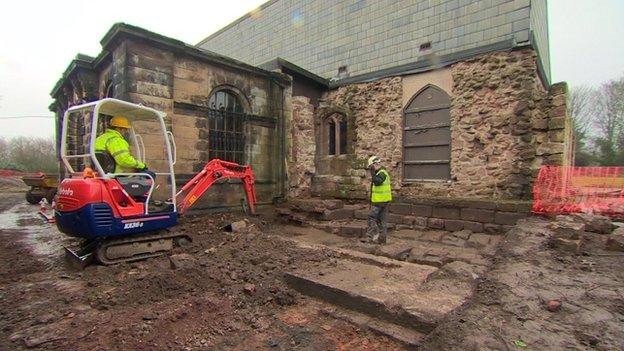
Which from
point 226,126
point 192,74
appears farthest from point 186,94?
point 226,126

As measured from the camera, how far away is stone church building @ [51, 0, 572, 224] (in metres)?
8.20

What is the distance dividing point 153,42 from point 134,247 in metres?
4.77

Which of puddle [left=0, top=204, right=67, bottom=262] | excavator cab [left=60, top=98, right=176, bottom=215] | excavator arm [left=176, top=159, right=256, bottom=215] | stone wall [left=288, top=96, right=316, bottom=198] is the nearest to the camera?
excavator cab [left=60, top=98, right=176, bottom=215]

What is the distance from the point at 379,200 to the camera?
723 cm

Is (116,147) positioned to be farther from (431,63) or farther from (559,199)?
(559,199)

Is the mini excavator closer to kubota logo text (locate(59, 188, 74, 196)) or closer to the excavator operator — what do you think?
kubota logo text (locate(59, 188, 74, 196))

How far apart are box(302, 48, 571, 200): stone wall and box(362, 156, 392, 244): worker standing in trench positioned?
10.5ft

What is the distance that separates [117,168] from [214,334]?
337 centimetres

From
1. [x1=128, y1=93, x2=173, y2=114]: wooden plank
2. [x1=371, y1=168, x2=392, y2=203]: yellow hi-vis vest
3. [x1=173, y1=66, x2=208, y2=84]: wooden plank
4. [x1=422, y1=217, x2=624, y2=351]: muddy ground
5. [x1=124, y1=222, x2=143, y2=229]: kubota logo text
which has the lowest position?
[x1=422, y1=217, x2=624, y2=351]: muddy ground

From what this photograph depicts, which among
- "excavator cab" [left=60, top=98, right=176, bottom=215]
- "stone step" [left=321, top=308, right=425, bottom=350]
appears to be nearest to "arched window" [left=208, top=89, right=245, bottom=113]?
"excavator cab" [left=60, top=98, right=176, bottom=215]

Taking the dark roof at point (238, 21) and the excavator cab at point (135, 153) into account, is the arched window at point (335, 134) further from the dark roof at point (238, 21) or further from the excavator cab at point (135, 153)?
Result: the dark roof at point (238, 21)

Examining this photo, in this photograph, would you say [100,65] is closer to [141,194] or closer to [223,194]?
Answer: [223,194]

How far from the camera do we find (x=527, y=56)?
842 cm

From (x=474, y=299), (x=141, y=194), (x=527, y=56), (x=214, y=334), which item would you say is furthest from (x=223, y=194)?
(x=527, y=56)
